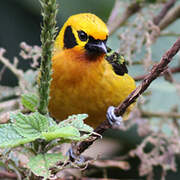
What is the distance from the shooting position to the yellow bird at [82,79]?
189 cm

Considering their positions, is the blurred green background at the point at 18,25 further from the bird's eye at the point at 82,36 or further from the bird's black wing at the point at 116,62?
the bird's eye at the point at 82,36

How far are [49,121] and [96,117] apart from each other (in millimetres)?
1100

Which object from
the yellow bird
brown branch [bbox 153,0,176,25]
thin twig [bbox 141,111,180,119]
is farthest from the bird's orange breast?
brown branch [bbox 153,0,176,25]

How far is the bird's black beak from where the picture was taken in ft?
5.99

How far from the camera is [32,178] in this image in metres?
0.97

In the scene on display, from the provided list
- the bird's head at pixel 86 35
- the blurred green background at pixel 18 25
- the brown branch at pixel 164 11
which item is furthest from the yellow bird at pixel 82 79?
the blurred green background at pixel 18 25

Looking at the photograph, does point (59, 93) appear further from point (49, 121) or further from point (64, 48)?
point (49, 121)

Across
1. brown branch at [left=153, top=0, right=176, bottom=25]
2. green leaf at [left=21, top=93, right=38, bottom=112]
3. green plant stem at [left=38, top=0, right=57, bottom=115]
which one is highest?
brown branch at [left=153, top=0, right=176, bottom=25]

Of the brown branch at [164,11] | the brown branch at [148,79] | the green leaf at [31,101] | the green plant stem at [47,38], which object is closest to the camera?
the green plant stem at [47,38]

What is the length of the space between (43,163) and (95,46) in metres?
1.05

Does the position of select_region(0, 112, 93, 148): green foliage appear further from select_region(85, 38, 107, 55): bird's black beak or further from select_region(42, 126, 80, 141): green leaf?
select_region(85, 38, 107, 55): bird's black beak

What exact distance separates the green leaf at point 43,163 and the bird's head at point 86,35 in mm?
955

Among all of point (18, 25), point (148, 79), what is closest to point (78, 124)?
point (148, 79)

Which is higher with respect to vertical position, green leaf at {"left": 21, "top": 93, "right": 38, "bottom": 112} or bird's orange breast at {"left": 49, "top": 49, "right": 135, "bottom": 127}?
bird's orange breast at {"left": 49, "top": 49, "right": 135, "bottom": 127}
